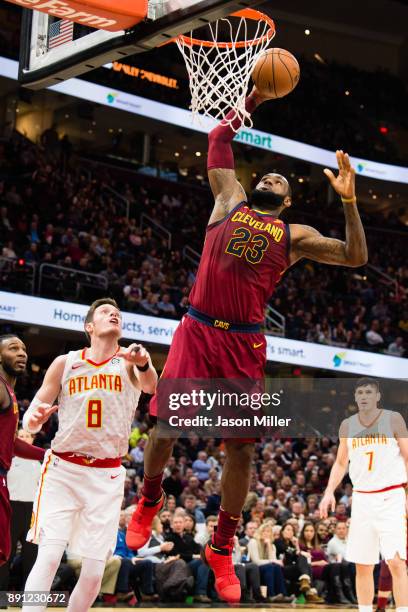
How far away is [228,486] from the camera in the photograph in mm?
6086

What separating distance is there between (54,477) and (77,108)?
86.5 ft

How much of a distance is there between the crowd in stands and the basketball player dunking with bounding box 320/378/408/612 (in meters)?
12.0

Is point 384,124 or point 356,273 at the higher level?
point 384,124

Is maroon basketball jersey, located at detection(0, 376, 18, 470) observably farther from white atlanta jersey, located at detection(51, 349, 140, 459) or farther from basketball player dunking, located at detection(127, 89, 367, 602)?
basketball player dunking, located at detection(127, 89, 367, 602)

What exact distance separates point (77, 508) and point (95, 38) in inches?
130

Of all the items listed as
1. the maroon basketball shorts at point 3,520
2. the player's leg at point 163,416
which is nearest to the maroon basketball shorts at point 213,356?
the player's leg at point 163,416

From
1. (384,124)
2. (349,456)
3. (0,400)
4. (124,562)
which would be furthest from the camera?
(384,124)

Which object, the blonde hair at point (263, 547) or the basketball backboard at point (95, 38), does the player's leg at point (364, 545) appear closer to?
the blonde hair at point (263, 547)

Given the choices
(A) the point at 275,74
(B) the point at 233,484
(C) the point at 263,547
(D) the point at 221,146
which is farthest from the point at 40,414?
(C) the point at 263,547

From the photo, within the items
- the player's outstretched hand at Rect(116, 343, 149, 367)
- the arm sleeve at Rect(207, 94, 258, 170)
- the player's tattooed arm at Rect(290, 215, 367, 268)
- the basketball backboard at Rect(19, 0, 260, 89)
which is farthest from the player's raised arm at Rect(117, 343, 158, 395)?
the basketball backboard at Rect(19, 0, 260, 89)

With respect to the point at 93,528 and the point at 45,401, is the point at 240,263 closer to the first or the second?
the point at 45,401

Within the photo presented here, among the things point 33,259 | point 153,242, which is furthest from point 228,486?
point 153,242

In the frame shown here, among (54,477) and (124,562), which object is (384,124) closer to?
(124,562)

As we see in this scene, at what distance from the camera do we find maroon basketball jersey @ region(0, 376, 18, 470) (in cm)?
686
